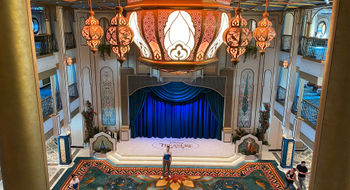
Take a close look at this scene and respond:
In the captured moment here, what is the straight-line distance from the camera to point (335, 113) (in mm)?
1312

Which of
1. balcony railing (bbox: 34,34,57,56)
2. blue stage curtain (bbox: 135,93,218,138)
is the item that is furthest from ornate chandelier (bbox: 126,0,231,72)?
blue stage curtain (bbox: 135,93,218,138)

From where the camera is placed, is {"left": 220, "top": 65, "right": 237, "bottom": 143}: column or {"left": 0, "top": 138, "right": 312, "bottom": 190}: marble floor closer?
{"left": 0, "top": 138, "right": 312, "bottom": 190}: marble floor

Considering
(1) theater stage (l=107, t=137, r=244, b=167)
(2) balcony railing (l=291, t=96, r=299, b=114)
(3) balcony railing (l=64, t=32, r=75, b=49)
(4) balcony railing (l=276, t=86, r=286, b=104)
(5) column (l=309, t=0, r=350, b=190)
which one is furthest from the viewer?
(4) balcony railing (l=276, t=86, r=286, b=104)

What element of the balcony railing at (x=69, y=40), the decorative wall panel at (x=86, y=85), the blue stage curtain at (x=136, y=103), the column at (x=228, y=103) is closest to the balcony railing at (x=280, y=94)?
the column at (x=228, y=103)

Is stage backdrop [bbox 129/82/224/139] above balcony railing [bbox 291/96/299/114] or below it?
below

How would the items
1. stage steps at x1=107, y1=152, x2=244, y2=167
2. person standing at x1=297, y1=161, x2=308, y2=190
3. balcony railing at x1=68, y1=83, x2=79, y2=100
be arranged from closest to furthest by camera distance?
person standing at x1=297, y1=161, x2=308, y2=190 < stage steps at x1=107, y1=152, x2=244, y2=167 < balcony railing at x1=68, y1=83, x2=79, y2=100

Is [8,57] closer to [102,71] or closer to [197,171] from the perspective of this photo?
[197,171]

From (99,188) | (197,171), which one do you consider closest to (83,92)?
(99,188)

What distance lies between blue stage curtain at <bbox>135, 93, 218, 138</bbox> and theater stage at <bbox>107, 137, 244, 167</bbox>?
12.6 inches

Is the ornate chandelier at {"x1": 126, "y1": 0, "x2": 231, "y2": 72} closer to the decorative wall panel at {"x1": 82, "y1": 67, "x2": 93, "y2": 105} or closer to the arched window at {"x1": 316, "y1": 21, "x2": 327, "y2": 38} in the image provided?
the decorative wall panel at {"x1": 82, "y1": 67, "x2": 93, "y2": 105}

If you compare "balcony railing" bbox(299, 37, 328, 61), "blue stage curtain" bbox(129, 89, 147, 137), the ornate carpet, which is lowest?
the ornate carpet

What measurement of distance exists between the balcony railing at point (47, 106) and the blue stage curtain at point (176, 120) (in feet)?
13.1

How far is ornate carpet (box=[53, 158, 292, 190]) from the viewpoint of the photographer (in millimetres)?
8914

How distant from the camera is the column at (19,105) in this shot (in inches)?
49.8
